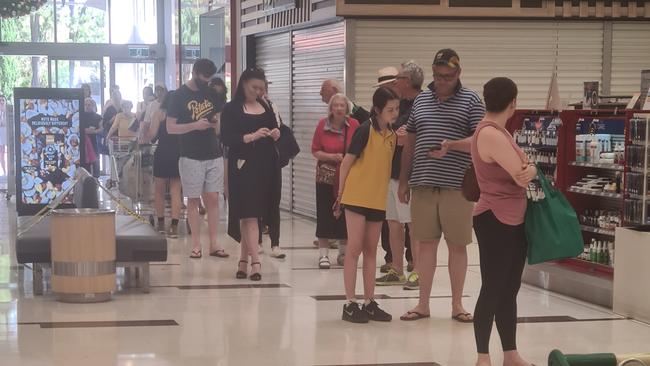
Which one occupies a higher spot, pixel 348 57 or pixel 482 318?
pixel 348 57

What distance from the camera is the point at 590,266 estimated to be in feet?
25.4

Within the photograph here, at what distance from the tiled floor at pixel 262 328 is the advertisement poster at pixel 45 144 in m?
3.12

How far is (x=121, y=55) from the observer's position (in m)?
27.3

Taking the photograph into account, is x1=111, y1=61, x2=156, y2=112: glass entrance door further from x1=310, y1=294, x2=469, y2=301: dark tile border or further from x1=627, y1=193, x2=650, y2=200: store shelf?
x1=627, y1=193, x2=650, y2=200: store shelf

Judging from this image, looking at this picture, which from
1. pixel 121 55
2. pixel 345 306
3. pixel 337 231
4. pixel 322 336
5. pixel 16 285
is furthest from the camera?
pixel 121 55

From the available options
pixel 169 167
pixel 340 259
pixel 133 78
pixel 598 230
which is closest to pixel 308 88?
pixel 169 167

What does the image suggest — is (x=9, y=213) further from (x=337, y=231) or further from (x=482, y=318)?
(x=482, y=318)

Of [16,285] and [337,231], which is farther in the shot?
[337,231]

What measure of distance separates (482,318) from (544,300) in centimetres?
250

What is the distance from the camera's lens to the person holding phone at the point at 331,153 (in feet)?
28.6

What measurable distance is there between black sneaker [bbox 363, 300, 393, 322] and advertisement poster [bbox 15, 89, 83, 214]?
5.47 metres

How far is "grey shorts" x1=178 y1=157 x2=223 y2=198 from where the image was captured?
9414 millimetres

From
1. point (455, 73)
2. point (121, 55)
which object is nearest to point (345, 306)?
point (455, 73)

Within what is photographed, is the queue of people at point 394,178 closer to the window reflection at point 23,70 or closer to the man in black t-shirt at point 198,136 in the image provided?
the man in black t-shirt at point 198,136
